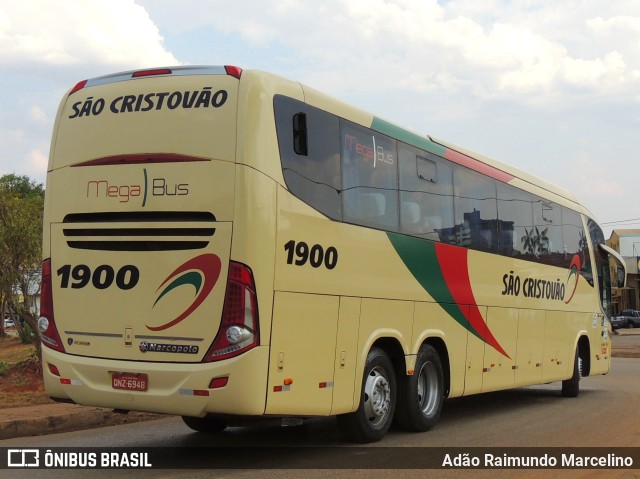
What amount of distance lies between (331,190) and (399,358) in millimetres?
2474

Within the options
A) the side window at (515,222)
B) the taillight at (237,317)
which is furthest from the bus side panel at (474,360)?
the taillight at (237,317)

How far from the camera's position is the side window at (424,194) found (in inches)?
416

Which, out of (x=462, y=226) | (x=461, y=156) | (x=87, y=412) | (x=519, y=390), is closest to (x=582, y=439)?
(x=462, y=226)

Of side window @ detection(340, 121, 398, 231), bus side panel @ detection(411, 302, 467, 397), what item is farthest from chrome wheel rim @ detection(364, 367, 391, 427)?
side window @ detection(340, 121, 398, 231)

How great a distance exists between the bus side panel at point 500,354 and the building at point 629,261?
62.8 metres

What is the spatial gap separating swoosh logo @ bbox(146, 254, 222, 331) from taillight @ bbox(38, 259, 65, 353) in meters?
1.20

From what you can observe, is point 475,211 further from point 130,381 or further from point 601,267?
point 601,267

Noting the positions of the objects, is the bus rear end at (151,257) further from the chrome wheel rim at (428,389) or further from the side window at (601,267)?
the side window at (601,267)

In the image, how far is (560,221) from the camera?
52.9 ft

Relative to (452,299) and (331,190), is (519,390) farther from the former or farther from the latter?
(331,190)

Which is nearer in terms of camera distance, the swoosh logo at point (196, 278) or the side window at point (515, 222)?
the swoosh logo at point (196, 278)

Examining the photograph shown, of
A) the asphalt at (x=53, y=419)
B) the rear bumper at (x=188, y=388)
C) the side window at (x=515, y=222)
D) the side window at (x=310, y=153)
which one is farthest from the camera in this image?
the side window at (x=515, y=222)

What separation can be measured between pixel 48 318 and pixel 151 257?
1.40 m

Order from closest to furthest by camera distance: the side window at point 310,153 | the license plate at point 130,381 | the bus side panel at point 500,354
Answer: the license plate at point 130,381 < the side window at point 310,153 < the bus side panel at point 500,354
